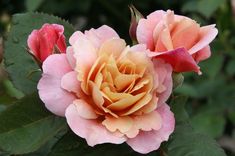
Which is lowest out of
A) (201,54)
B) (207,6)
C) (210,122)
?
(210,122)

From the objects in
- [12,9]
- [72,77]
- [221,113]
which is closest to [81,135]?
[72,77]

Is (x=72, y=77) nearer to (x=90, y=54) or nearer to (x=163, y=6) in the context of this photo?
(x=90, y=54)

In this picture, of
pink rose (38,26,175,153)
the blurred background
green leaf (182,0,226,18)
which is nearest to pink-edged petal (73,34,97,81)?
pink rose (38,26,175,153)

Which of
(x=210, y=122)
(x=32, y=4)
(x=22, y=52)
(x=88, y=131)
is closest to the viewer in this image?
(x=88, y=131)

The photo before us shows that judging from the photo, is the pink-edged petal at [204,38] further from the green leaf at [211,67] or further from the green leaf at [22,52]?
the green leaf at [211,67]

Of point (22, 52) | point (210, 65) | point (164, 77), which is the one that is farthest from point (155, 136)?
point (210, 65)

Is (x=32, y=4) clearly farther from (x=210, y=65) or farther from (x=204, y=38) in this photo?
(x=204, y=38)
